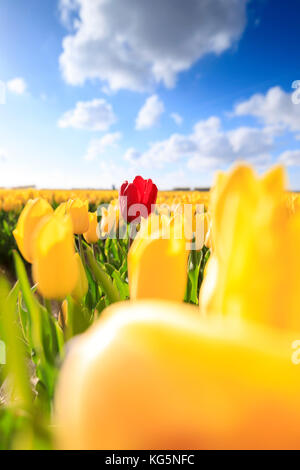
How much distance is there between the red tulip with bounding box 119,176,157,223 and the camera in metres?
1.33

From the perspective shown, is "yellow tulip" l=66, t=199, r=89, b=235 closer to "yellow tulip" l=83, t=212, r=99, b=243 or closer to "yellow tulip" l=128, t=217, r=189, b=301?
"yellow tulip" l=83, t=212, r=99, b=243

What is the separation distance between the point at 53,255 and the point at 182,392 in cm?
31

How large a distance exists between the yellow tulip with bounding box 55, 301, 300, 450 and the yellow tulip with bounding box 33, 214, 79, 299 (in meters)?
0.26

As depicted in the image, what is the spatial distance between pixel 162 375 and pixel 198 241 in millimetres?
797

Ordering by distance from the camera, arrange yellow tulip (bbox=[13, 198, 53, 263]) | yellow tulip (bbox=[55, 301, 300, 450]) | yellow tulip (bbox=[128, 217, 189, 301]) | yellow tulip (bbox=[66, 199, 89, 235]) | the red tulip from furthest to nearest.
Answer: the red tulip < yellow tulip (bbox=[66, 199, 89, 235]) < yellow tulip (bbox=[13, 198, 53, 263]) < yellow tulip (bbox=[128, 217, 189, 301]) < yellow tulip (bbox=[55, 301, 300, 450])

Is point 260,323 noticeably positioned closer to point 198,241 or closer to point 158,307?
point 158,307

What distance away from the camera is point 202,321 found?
174 mm

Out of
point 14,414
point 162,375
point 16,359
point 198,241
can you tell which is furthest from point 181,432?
point 198,241

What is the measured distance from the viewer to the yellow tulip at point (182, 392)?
0.16m

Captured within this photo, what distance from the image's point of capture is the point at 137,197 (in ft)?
4.37

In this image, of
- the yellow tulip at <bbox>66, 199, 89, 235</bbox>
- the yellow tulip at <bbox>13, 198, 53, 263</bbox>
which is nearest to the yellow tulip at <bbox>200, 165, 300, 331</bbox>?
the yellow tulip at <bbox>13, 198, 53, 263</bbox>

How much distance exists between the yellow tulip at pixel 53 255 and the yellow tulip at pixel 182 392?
0.87ft

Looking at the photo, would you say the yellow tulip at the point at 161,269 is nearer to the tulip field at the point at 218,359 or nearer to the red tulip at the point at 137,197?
the tulip field at the point at 218,359

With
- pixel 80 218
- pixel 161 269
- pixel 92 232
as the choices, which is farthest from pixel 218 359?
pixel 92 232
